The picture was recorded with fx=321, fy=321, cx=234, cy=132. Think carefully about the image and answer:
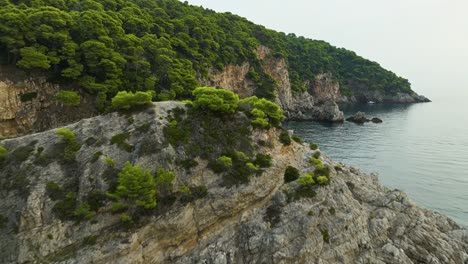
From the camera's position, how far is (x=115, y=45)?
6141 cm

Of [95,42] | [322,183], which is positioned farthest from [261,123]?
[95,42]

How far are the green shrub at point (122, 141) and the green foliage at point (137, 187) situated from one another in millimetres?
3676

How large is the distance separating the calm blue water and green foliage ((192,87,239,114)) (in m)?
34.9

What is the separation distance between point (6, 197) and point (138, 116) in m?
12.9

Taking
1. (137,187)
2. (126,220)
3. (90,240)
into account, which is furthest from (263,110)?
(90,240)

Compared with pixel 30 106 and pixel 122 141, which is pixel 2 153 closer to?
pixel 122 141

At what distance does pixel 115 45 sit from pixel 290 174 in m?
45.2

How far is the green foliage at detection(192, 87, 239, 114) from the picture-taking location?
33.4 metres

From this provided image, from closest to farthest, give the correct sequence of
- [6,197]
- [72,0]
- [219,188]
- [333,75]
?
[6,197] < [219,188] < [72,0] < [333,75]

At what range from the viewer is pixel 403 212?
34.7 meters

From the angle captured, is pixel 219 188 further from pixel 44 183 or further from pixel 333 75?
pixel 333 75

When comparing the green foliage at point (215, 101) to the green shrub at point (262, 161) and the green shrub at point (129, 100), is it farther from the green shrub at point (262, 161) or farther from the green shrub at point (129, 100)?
the green shrub at point (262, 161)

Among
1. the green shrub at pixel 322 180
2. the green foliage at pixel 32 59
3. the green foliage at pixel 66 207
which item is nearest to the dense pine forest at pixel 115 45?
the green foliage at pixel 32 59

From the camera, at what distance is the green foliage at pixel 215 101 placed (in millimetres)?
33438
